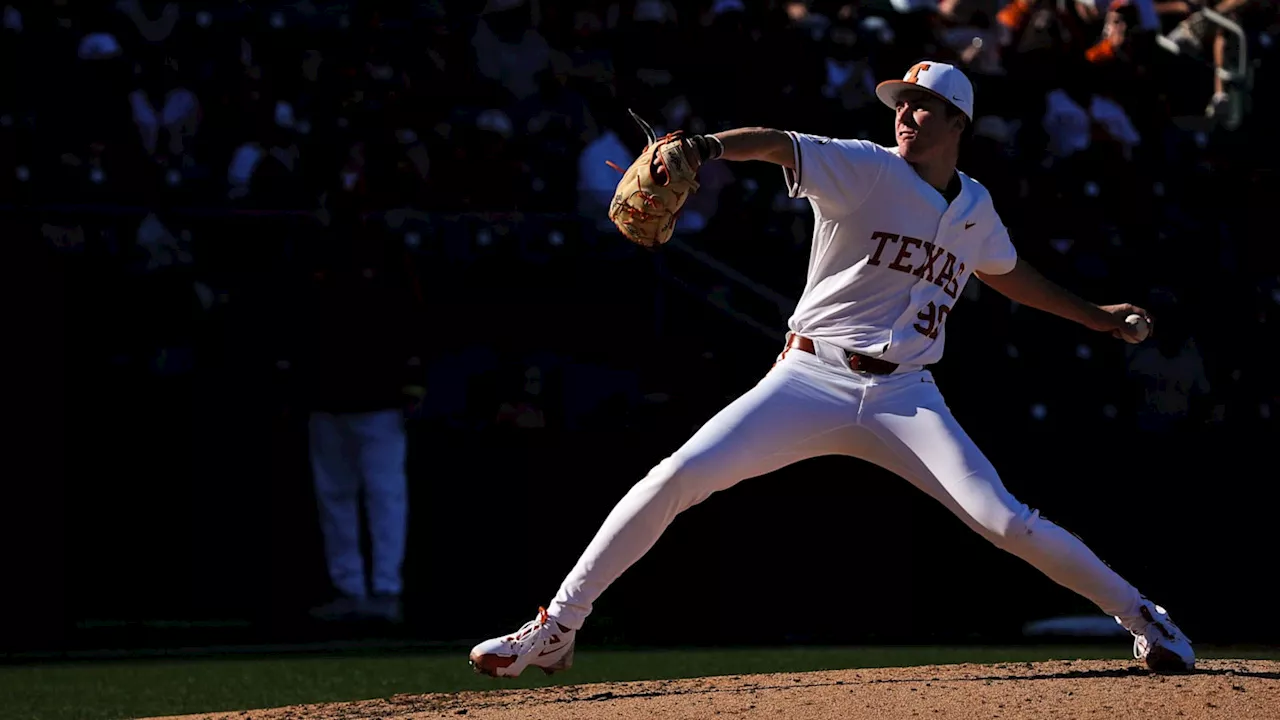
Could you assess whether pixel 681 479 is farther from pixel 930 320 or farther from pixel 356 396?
pixel 356 396

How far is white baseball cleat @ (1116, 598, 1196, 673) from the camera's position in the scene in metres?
4.43

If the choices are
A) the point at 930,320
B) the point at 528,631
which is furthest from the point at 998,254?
the point at 528,631

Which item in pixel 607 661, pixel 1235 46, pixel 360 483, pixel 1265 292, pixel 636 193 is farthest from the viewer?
pixel 1235 46

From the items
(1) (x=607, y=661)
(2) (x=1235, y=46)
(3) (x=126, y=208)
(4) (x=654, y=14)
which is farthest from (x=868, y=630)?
(2) (x=1235, y=46)

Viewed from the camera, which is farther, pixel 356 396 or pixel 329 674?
pixel 356 396

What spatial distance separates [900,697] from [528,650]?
39.2 inches

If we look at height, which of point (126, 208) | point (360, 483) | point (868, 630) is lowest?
point (868, 630)

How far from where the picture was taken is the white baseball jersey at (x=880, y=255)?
4117 millimetres

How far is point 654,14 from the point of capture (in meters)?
9.77

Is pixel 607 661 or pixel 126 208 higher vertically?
pixel 126 208

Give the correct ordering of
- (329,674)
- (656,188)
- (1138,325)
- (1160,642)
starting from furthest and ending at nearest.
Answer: (329,674) < (1138,325) < (1160,642) < (656,188)

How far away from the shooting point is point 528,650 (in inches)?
164

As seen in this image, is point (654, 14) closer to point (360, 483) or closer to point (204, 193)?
point (204, 193)

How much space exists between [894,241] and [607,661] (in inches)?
113
